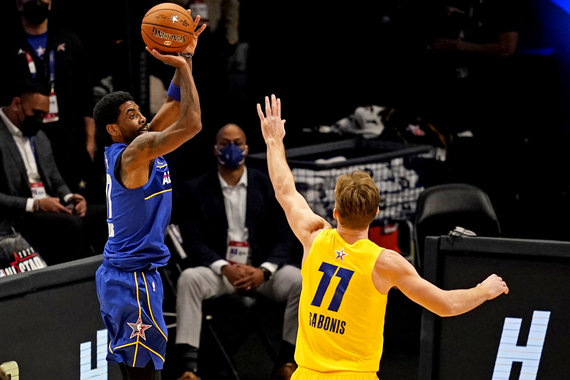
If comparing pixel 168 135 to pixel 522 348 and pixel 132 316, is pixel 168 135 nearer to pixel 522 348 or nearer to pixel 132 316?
pixel 132 316

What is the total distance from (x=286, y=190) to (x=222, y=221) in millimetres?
2470

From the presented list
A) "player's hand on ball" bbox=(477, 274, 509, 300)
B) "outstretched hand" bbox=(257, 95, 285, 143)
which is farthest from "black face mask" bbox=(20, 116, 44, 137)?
"player's hand on ball" bbox=(477, 274, 509, 300)

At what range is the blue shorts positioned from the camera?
5051 mm

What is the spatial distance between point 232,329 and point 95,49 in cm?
308

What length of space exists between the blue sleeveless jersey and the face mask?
2046 mm

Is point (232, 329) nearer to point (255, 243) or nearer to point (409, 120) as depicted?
Result: point (255, 243)

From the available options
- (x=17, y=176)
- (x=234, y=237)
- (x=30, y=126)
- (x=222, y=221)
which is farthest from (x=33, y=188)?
(x=234, y=237)

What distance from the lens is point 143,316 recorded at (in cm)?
508

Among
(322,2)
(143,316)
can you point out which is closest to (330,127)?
(322,2)

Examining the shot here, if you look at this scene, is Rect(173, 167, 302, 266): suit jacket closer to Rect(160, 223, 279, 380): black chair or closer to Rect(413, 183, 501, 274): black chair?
Rect(160, 223, 279, 380): black chair

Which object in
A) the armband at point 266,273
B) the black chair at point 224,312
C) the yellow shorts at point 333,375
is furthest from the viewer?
the armband at point 266,273

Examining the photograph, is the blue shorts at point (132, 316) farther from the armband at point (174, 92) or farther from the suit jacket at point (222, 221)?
the suit jacket at point (222, 221)

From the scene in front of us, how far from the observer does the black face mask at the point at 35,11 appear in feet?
25.3

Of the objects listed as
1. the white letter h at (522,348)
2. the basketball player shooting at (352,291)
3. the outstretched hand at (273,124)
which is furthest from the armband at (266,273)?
the basketball player shooting at (352,291)
